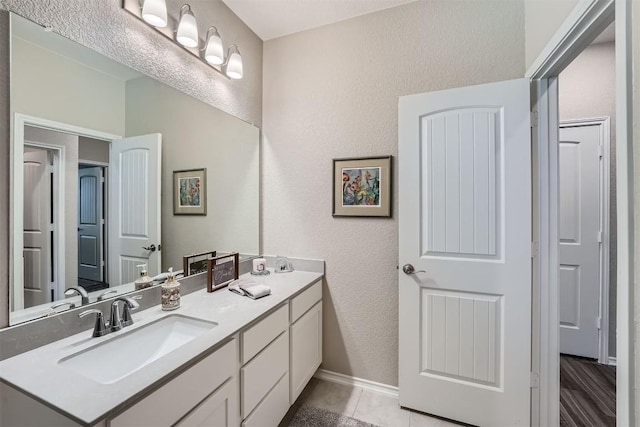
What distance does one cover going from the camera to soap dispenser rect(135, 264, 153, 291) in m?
1.37

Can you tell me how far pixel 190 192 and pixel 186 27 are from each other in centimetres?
91

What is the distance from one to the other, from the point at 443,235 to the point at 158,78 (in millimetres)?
1848

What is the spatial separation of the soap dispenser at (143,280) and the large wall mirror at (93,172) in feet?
0.11

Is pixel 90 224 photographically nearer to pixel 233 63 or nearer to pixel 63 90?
pixel 63 90

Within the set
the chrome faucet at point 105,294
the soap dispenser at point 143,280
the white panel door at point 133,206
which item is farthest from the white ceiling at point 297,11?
the chrome faucet at point 105,294

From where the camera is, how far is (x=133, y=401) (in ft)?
2.50

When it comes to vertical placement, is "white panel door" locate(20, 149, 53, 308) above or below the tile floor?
above

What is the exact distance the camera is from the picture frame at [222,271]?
1.64 m

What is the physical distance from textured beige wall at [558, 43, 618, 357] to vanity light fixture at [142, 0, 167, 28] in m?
3.02

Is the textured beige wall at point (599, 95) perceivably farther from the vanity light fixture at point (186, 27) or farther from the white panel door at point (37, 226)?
the white panel door at point (37, 226)

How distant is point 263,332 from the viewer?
4.41 feet

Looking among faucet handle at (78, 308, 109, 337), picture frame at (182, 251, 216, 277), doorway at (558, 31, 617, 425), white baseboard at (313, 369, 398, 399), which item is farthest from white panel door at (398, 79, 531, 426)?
faucet handle at (78, 308, 109, 337)

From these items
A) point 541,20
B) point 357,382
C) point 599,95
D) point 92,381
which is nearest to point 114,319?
point 92,381

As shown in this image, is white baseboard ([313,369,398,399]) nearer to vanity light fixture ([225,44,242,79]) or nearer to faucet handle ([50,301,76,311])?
faucet handle ([50,301,76,311])
